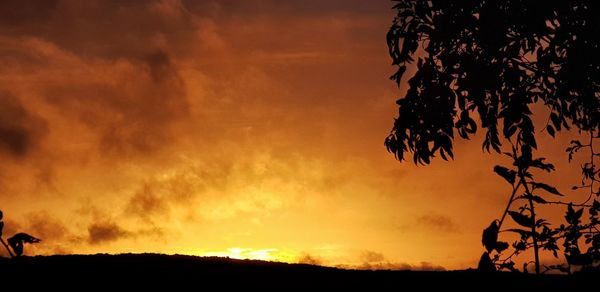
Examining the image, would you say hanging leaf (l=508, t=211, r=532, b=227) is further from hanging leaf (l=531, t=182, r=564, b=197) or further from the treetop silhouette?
the treetop silhouette

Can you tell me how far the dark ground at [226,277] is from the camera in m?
7.80

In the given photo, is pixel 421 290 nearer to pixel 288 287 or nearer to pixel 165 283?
pixel 288 287

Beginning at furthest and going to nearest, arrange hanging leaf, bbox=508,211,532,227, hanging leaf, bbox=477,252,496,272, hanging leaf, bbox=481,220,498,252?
1. hanging leaf, bbox=481,220,498,252
2. hanging leaf, bbox=508,211,532,227
3. hanging leaf, bbox=477,252,496,272

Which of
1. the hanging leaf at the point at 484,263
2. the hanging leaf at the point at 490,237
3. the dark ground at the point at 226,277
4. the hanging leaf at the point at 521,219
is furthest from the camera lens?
the dark ground at the point at 226,277

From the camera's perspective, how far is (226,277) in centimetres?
845

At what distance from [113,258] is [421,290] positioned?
4.51 metres

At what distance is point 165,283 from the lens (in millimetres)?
8062

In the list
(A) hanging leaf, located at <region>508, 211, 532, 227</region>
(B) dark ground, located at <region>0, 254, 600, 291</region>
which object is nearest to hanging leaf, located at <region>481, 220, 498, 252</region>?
(A) hanging leaf, located at <region>508, 211, 532, 227</region>

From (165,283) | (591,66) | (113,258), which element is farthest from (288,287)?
(591,66)

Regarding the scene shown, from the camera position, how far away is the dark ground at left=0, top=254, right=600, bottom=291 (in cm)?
780

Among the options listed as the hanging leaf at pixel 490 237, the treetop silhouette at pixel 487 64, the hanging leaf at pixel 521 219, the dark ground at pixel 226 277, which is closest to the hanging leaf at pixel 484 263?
the hanging leaf at pixel 490 237

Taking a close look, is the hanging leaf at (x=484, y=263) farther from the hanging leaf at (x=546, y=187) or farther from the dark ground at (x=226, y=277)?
the dark ground at (x=226, y=277)

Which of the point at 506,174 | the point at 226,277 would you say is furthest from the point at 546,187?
the point at 226,277

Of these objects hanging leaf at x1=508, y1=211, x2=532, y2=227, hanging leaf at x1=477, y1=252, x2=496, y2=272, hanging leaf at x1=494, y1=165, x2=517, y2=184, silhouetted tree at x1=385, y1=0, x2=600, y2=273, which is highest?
silhouetted tree at x1=385, y1=0, x2=600, y2=273
